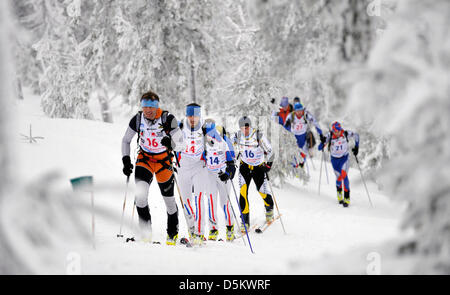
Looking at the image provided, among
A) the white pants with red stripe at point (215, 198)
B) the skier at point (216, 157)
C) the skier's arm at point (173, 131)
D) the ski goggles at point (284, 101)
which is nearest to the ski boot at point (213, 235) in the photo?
the white pants with red stripe at point (215, 198)

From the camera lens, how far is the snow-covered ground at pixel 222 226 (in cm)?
203

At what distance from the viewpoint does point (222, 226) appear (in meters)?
8.32

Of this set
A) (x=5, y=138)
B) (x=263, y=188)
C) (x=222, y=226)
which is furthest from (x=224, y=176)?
(x=5, y=138)

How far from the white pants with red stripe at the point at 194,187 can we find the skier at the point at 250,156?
1.53 metres

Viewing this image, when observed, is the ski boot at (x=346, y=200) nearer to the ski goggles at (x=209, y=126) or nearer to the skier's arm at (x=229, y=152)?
the skier's arm at (x=229, y=152)

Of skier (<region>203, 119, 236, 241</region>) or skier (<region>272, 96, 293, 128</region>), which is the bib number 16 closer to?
skier (<region>203, 119, 236, 241</region>)

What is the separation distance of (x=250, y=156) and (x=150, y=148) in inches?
111

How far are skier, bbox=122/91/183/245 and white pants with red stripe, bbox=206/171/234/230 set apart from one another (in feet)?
3.97

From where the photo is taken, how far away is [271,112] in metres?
11.0

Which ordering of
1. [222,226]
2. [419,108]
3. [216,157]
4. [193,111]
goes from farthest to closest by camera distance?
[222,226]
[216,157]
[193,111]
[419,108]

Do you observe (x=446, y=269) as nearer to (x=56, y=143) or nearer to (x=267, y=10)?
(x=267, y=10)

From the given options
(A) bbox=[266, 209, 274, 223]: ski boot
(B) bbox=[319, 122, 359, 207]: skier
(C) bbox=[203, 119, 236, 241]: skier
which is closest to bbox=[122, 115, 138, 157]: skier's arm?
(C) bbox=[203, 119, 236, 241]: skier

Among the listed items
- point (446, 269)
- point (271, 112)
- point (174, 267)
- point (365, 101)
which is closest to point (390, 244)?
point (446, 269)

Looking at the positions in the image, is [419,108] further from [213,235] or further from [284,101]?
[284,101]
